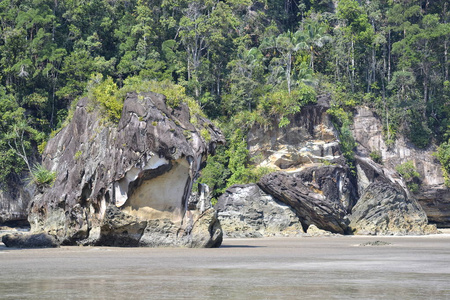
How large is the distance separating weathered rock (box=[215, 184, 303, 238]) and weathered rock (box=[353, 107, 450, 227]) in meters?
12.7

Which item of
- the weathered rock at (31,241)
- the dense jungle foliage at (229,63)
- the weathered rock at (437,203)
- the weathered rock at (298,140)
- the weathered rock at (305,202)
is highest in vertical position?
the dense jungle foliage at (229,63)

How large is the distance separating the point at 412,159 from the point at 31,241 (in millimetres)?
36932

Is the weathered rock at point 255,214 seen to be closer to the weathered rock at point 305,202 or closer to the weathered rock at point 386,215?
the weathered rock at point 305,202

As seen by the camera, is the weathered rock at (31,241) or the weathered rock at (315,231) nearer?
the weathered rock at (31,241)

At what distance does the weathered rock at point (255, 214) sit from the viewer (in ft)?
124

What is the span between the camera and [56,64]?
5288 centimetres

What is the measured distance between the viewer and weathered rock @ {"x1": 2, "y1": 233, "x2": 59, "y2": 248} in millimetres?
22953

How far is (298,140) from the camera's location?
162 ft

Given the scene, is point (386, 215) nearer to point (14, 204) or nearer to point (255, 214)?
point (255, 214)

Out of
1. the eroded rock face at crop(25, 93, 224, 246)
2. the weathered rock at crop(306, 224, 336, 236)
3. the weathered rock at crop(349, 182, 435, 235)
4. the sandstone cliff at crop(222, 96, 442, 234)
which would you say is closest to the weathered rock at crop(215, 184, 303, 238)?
the weathered rock at crop(306, 224, 336, 236)

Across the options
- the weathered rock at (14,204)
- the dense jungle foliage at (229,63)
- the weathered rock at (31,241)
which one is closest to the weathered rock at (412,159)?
the dense jungle foliage at (229,63)

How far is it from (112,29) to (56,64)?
26.6 feet

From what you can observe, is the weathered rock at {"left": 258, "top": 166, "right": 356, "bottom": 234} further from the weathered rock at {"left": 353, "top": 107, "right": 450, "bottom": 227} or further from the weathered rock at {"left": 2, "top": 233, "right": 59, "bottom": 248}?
the weathered rock at {"left": 2, "top": 233, "right": 59, "bottom": 248}

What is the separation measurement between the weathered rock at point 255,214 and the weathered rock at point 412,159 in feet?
41.7
